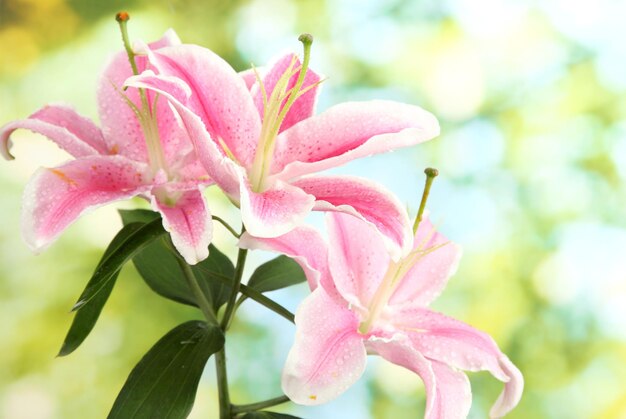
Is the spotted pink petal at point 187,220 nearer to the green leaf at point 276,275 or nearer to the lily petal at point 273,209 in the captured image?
the lily petal at point 273,209

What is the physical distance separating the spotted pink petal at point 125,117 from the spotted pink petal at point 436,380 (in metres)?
0.23

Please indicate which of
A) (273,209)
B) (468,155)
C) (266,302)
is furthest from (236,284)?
(468,155)

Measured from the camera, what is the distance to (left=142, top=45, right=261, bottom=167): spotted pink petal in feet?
2.18

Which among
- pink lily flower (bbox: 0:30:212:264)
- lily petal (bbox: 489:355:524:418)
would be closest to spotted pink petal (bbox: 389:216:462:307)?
lily petal (bbox: 489:355:524:418)

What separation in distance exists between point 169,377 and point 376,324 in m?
0.17

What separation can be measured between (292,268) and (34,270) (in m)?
0.95

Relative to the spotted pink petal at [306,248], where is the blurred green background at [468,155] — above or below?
below

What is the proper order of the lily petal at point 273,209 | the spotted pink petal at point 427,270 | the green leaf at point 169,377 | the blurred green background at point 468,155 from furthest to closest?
the blurred green background at point 468,155 < the spotted pink petal at point 427,270 < the green leaf at point 169,377 < the lily petal at point 273,209

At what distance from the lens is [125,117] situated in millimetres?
769

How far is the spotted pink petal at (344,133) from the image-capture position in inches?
26.0

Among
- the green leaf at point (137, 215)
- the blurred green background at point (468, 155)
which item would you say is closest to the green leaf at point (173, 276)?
the green leaf at point (137, 215)

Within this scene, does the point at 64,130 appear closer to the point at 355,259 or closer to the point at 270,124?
the point at 270,124

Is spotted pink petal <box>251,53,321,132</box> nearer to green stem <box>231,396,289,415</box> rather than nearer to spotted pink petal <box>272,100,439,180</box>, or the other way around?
spotted pink petal <box>272,100,439,180</box>

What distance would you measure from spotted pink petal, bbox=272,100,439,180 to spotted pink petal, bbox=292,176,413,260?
0.01 m
